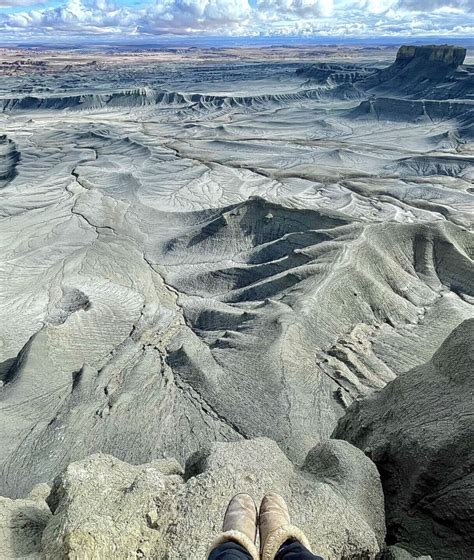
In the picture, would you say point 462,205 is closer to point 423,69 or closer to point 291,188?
point 291,188

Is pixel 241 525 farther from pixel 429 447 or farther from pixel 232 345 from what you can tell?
pixel 232 345

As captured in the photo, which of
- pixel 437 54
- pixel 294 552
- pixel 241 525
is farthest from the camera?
pixel 437 54

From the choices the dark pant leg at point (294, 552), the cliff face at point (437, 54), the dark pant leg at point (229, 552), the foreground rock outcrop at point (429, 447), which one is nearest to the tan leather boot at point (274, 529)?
the dark pant leg at point (294, 552)

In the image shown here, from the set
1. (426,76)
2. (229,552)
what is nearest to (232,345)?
(229,552)

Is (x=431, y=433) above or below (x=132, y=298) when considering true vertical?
above

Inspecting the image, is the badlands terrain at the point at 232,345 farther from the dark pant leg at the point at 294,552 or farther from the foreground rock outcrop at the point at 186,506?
the dark pant leg at the point at 294,552

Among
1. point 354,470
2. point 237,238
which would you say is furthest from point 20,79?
point 354,470
